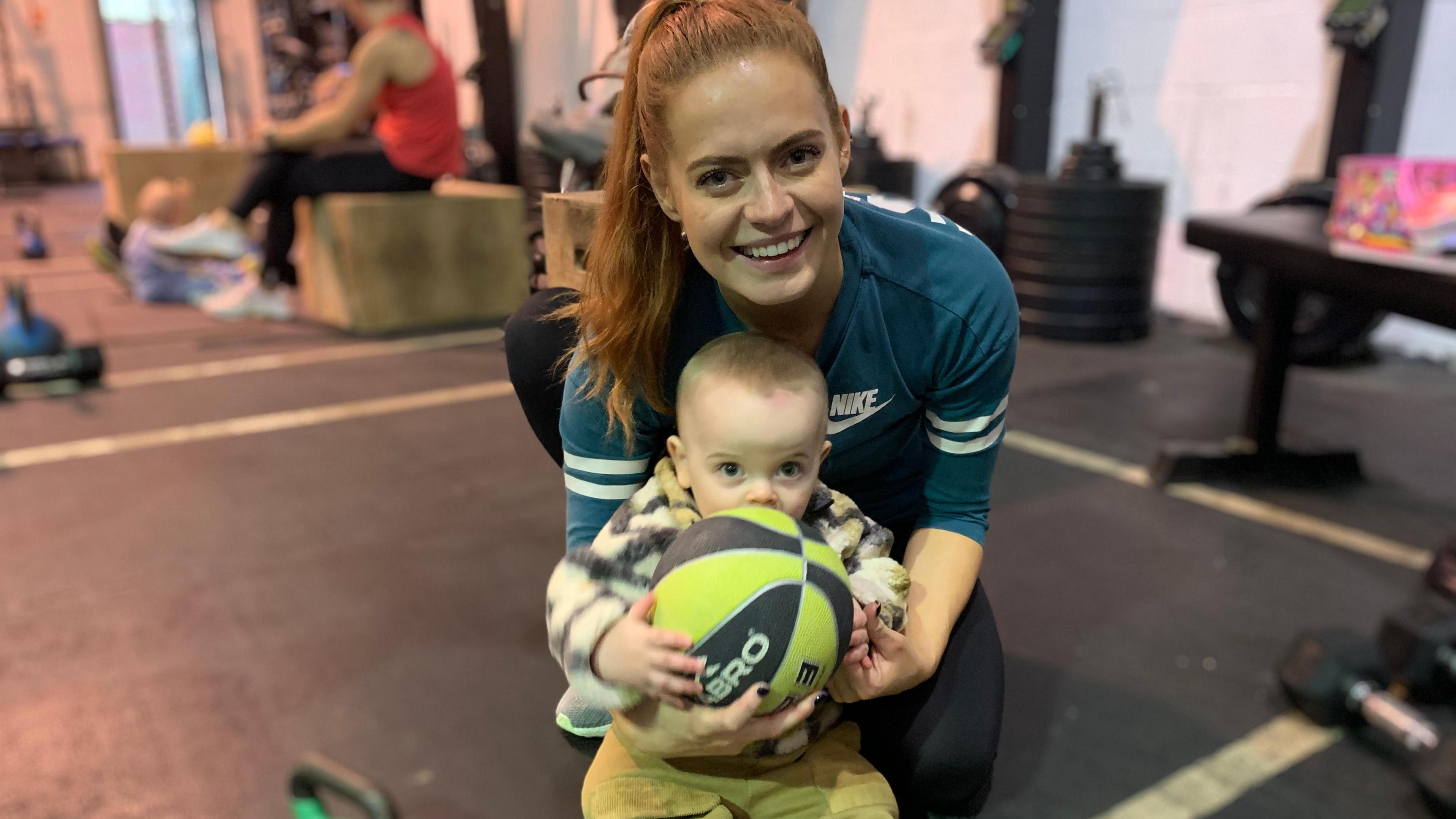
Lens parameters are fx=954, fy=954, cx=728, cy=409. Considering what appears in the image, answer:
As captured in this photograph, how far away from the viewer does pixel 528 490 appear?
2.66 meters

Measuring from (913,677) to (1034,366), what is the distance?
3101 mm

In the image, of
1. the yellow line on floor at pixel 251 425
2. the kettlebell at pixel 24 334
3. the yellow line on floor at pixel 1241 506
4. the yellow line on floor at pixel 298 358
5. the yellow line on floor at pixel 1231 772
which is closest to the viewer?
the yellow line on floor at pixel 1231 772

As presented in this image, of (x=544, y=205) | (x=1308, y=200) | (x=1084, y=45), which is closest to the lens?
(x=544, y=205)

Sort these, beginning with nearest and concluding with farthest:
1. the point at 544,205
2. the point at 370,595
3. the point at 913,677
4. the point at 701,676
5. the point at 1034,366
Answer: the point at 701,676, the point at 913,677, the point at 544,205, the point at 370,595, the point at 1034,366

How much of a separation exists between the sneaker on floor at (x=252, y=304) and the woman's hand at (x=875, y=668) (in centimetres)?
449

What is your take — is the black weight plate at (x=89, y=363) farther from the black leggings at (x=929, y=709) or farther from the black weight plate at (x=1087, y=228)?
the black weight plate at (x=1087, y=228)

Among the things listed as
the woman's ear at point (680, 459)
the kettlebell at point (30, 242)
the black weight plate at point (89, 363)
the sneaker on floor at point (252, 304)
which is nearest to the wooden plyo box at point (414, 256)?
the sneaker on floor at point (252, 304)

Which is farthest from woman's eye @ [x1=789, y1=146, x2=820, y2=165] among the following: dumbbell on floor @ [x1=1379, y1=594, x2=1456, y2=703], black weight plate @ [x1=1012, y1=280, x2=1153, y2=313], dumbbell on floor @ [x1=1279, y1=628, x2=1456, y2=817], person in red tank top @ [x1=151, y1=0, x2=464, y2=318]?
person in red tank top @ [x1=151, y1=0, x2=464, y2=318]

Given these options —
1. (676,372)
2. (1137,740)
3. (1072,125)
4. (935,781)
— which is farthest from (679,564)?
(1072,125)

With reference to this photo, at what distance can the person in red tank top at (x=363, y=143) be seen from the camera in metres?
3.96

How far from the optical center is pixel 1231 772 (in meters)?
1.54

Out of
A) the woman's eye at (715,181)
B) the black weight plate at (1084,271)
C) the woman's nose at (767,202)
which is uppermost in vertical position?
the woman's eye at (715,181)

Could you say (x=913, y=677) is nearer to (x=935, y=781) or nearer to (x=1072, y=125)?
(x=935, y=781)

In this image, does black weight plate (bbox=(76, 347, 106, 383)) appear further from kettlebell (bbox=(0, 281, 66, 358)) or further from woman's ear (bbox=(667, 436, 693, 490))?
woman's ear (bbox=(667, 436, 693, 490))
